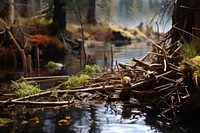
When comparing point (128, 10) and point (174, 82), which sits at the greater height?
point (128, 10)

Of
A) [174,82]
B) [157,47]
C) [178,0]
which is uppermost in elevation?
[178,0]

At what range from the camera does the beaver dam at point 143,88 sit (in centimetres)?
806

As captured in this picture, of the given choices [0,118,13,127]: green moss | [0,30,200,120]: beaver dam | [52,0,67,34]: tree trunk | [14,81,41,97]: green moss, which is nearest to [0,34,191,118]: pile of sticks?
[0,30,200,120]: beaver dam

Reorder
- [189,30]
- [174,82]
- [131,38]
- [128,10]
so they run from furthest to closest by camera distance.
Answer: [128,10]
[131,38]
[189,30]
[174,82]

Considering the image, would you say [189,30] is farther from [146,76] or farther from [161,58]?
[146,76]

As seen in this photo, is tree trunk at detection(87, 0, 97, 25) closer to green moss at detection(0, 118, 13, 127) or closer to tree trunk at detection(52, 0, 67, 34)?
tree trunk at detection(52, 0, 67, 34)

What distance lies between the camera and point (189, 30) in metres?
9.80

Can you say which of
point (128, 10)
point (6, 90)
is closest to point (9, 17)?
point (6, 90)

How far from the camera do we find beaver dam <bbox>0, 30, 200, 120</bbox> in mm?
8062

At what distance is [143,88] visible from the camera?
9.27 metres

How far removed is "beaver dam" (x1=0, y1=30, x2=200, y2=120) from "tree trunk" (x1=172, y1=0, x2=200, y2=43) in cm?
34

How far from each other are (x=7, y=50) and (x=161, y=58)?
12.6 meters

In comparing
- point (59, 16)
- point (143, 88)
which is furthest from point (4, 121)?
point (59, 16)

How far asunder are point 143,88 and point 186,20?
7.04ft
